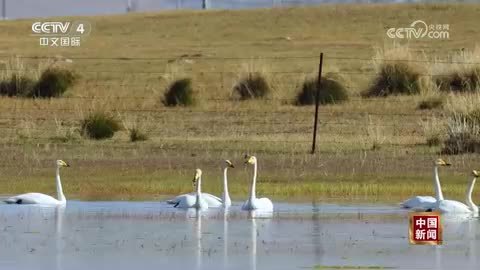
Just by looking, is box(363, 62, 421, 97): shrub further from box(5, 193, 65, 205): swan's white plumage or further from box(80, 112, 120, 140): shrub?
box(5, 193, 65, 205): swan's white plumage

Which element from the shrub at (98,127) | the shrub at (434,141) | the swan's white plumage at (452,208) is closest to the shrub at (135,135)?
the shrub at (98,127)

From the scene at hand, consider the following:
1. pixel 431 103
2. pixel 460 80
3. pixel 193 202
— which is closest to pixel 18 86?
pixel 431 103

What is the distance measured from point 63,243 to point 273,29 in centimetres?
5909

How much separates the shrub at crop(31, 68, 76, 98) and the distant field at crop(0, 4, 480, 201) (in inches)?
26.1

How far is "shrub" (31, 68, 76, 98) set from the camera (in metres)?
42.3

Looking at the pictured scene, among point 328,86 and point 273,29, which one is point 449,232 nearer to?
point 328,86

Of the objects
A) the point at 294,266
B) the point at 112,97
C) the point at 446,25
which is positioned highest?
the point at 446,25

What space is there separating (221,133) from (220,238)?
16265mm

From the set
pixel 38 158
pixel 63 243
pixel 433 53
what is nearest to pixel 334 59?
pixel 433 53

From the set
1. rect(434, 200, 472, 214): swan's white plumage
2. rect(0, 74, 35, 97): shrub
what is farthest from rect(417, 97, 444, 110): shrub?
rect(434, 200, 472, 214): swan's white plumage

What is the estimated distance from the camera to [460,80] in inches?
1596

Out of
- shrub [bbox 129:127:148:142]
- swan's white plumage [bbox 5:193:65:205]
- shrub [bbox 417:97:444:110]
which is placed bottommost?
swan's white plumage [bbox 5:193:65:205]

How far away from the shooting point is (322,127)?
111 feet

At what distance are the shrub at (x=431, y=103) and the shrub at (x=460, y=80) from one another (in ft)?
5.90
